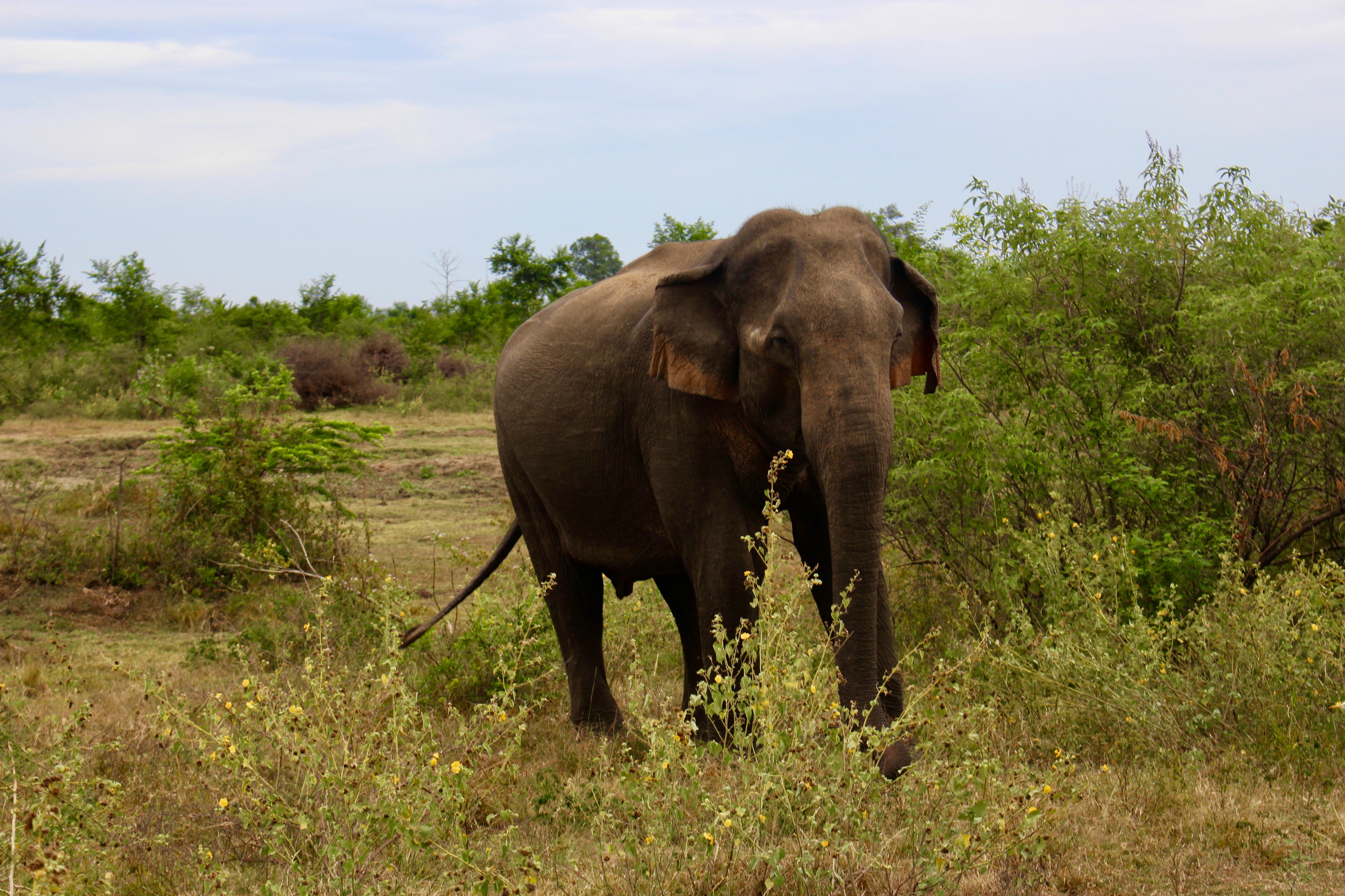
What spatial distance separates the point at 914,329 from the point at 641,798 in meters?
2.42

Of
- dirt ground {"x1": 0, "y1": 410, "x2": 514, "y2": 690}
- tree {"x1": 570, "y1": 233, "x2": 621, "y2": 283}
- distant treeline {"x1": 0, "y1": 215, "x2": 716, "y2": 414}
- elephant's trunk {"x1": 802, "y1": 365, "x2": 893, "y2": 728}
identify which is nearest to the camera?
elephant's trunk {"x1": 802, "y1": 365, "x2": 893, "y2": 728}

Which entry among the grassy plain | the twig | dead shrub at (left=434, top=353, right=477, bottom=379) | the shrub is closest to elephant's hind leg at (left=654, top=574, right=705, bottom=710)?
the grassy plain

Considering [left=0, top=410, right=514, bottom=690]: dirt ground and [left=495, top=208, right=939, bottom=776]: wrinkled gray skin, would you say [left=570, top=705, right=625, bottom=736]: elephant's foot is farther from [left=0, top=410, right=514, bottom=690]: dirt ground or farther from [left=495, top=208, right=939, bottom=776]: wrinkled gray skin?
[left=0, top=410, right=514, bottom=690]: dirt ground

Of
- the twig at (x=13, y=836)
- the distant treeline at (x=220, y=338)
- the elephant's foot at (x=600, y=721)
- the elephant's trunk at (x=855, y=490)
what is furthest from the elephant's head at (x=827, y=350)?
the distant treeline at (x=220, y=338)

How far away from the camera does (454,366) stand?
32375 millimetres

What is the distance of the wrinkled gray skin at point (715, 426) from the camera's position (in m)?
4.63

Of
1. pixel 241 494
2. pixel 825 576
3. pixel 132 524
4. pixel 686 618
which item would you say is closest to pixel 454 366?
pixel 132 524

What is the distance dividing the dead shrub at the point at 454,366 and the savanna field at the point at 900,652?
1860 centimetres

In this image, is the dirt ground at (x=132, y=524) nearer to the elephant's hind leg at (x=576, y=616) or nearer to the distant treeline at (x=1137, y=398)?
the elephant's hind leg at (x=576, y=616)

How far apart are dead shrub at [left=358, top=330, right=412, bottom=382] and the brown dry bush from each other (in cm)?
130

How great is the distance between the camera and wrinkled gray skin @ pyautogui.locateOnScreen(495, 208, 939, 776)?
182 inches

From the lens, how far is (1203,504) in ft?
23.8

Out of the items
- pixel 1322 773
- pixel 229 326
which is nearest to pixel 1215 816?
pixel 1322 773

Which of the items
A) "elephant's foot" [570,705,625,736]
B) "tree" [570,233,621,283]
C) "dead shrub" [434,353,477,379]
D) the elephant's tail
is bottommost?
"elephant's foot" [570,705,625,736]
